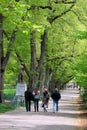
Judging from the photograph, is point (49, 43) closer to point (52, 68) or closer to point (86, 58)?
point (52, 68)

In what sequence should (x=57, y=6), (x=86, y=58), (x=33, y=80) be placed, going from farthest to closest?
1. (x=33, y=80)
2. (x=57, y=6)
3. (x=86, y=58)

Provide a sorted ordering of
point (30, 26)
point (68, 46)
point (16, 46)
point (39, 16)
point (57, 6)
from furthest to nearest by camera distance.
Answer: point (68, 46) < point (16, 46) < point (57, 6) < point (39, 16) < point (30, 26)

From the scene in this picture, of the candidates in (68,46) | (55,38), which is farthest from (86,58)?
(68,46)

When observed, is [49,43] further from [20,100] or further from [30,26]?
[30,26]

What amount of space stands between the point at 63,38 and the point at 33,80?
6584 millimetres

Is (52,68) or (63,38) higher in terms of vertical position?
(63,38)

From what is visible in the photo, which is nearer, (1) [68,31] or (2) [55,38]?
(1) [68,31]

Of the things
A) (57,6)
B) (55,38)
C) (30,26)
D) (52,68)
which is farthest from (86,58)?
(52,68)

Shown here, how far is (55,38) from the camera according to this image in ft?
162

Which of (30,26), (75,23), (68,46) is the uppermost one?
(30,26)

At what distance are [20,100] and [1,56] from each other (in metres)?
5.71

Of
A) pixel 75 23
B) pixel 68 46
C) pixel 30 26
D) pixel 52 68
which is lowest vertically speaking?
pixel 52 68

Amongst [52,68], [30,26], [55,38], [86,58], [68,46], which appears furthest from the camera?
[52,68]

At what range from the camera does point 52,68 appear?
63.6 metres
